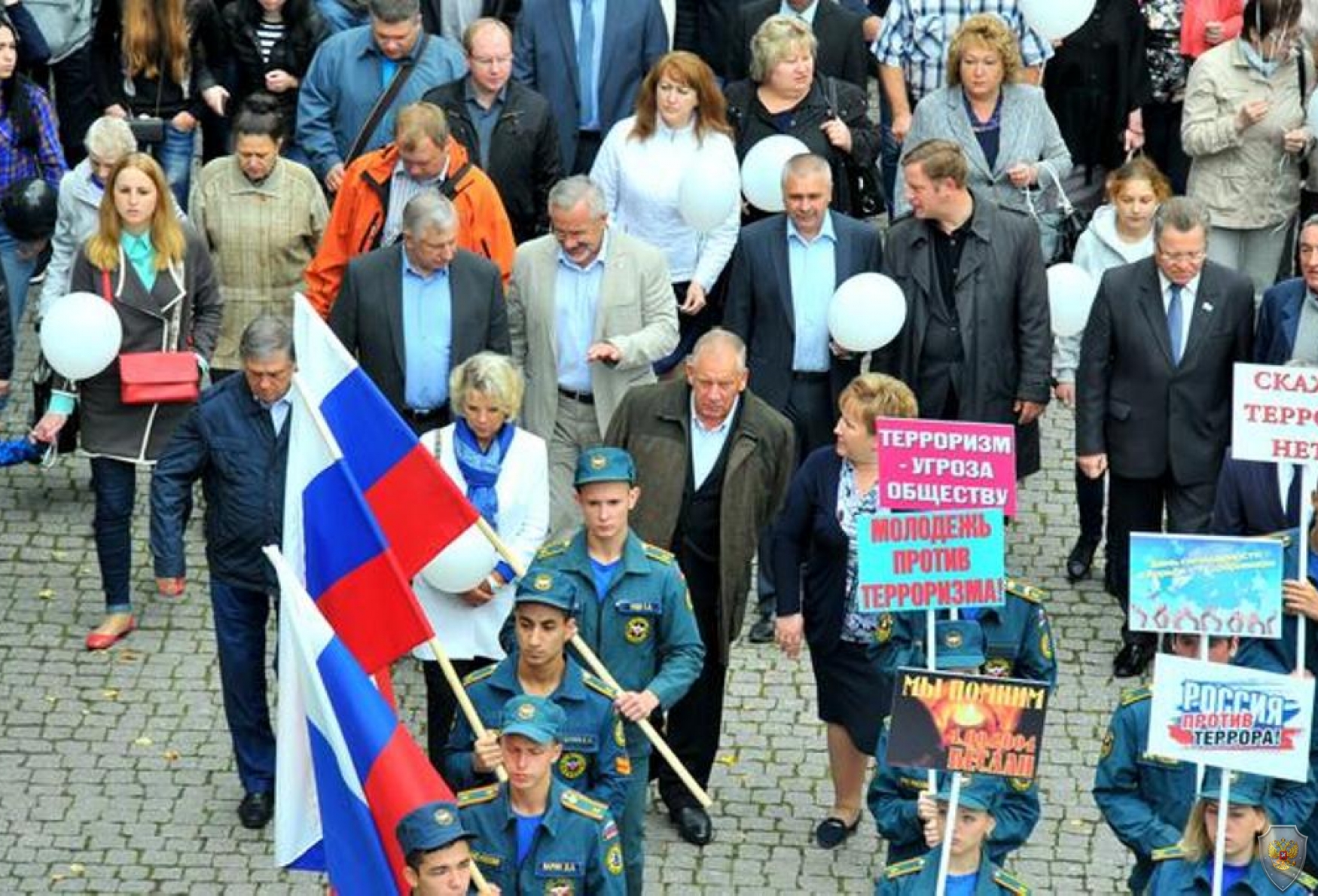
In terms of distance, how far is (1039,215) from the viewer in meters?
15.9

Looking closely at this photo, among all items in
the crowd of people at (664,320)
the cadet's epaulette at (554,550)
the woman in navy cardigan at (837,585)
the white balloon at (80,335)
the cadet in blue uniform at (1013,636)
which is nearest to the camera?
the crowd of people at (664,320)

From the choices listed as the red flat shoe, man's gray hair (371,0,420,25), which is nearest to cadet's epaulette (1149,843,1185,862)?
the red flat shoe

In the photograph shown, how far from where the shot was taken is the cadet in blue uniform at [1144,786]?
1134 cm

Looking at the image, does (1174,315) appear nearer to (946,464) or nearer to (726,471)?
(726,471)

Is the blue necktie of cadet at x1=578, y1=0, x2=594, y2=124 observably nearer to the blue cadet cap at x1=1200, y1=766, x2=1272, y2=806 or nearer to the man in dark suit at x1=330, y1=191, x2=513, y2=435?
the man in dark suit at x1=330, y1=191, x2=513, y2=435

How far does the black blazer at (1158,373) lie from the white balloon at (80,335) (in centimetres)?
418

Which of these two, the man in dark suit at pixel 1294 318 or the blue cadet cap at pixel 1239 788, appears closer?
the blue cadet cap at pixel 1239 788

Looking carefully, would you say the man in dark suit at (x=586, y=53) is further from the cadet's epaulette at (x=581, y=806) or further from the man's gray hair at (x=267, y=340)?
the cadet's epaulette at (x=581, y=806)

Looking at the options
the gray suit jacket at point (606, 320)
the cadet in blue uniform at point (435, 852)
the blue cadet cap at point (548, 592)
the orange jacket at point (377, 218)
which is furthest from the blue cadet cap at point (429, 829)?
the orange jacket at point (377, 218)

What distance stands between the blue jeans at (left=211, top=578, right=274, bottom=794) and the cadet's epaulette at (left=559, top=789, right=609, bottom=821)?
293 centimetres

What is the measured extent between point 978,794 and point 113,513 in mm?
5015

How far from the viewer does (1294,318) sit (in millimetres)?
14219

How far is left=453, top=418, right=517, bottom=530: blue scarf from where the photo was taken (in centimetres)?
1302

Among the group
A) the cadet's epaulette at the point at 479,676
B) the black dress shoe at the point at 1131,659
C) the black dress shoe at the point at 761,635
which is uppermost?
the cadet's epaulette at the point at 479,676
